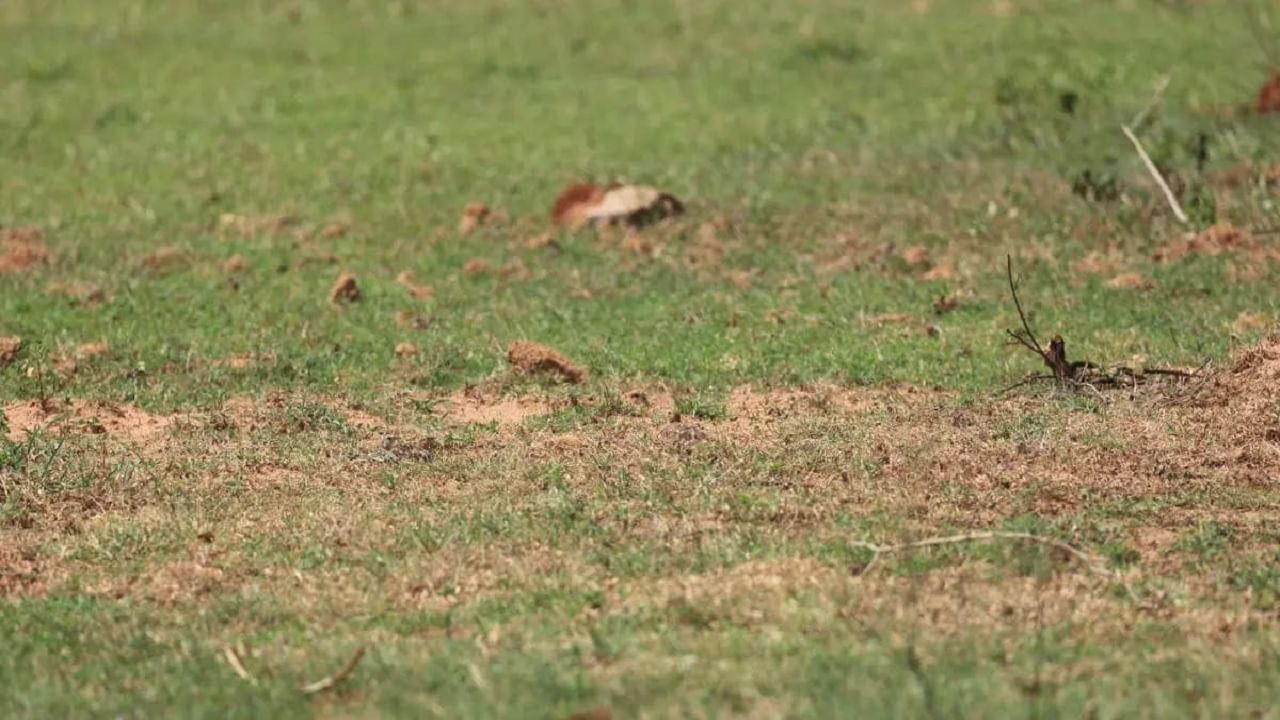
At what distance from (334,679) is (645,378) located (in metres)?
3.65

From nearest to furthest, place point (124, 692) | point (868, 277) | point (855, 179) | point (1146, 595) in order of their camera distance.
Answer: point (124, 692) → point (1146, 595) → point (868, 277) → point (855, 179)

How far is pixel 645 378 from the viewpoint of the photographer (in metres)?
8.38

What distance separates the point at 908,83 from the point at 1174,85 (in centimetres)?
186

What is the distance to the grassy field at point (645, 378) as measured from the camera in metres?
5.09

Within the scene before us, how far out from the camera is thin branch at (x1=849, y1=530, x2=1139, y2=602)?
5617mm

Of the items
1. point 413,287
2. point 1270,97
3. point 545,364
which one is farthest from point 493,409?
point 1270,97

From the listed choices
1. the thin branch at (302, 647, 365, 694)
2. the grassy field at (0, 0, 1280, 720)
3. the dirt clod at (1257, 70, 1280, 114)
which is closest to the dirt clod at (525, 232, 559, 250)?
the grassy field at (0, 0, 1280, 720)

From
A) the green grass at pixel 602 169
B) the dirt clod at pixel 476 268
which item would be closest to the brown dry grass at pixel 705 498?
the green grass at pixel 602 169

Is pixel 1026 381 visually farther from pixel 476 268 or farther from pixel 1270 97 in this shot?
pixel 1270 97

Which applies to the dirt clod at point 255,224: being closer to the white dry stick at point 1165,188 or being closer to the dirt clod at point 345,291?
the dirt clod at point 345,291

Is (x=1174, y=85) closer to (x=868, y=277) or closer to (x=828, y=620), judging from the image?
(x=868, y=277)

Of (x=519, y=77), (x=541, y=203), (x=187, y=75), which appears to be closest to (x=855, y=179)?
(x=541, y=203)

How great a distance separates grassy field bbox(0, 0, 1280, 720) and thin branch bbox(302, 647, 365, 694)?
0.01 m

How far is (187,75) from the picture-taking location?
16.2 m
